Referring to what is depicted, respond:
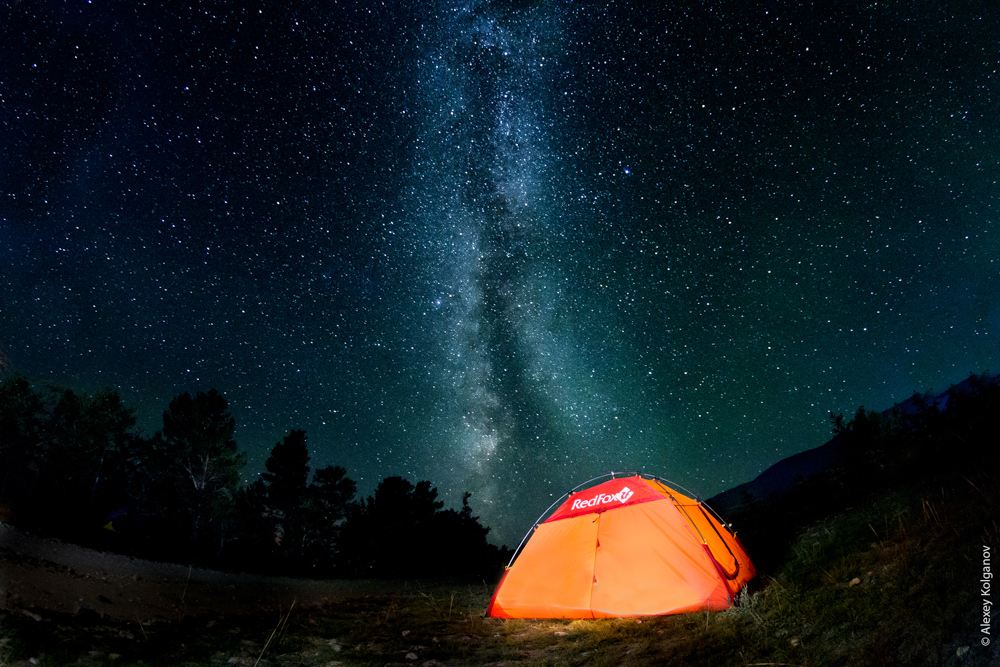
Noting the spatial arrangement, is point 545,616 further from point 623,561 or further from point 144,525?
point 144,525

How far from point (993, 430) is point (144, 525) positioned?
143 ft

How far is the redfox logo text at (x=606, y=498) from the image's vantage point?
27.3 ft

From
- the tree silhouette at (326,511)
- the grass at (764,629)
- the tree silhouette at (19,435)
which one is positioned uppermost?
the tree silhouette at (19,435)

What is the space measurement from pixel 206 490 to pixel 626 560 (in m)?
36.1

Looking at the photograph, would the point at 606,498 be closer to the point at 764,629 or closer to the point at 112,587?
the point at 764,629

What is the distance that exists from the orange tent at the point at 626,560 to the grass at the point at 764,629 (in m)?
0.33

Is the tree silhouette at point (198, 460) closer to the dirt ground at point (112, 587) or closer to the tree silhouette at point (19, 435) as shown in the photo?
the tree silhouette at point (19, 435)

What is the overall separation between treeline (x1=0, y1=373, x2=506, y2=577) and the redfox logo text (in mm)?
25010

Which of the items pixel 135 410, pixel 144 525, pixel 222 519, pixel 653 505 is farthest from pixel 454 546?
pixel 653 505

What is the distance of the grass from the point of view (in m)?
4.03

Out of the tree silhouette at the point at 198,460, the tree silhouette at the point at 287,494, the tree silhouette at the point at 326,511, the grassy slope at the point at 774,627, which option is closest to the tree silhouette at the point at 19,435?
the tree silhouette at the point at 198,460

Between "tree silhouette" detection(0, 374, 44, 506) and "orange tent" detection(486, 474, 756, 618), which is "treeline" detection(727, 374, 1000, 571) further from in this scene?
"tree silhouette" detection(0, 374, 44, 506)

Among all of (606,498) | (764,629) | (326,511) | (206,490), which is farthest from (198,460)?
(764,629)

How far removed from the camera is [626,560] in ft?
24.9
